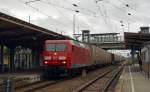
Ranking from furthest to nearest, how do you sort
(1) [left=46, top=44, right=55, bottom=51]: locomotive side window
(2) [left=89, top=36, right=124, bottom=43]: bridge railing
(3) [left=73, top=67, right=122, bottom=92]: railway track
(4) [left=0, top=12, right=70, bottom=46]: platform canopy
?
(2) [left=89, top=36, right=124, bottom=43]: bridge railing → (1) [left=46, top=44, right=55, bottom=51]: locomotive side window → (4) [left=0, top=12, right=70, bottom=46]: platform canopy → (3) [left=73, top=67, right=122, bottom=92]: railway track

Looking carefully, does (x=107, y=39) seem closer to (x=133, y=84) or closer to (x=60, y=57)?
(x=60, y=57)

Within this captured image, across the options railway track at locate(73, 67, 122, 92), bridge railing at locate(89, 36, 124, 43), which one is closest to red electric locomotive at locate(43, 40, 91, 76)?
railway track at locate(73, 67, 122, 92)

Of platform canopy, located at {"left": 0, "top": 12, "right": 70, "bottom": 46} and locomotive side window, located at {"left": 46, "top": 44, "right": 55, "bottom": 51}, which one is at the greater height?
platform canopy, located at {"left": 0, "top": 12, "right": 70, "bottom": 46}

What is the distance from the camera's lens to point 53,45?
28078mm

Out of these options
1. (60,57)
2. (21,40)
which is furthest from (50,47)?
(21,40)


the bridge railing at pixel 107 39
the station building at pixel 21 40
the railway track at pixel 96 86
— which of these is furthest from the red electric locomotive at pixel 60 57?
the bridge railing at pixel 107 39

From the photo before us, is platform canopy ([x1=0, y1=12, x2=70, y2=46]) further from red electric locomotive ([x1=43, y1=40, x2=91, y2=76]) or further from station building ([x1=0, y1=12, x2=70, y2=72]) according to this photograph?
red electric locomotive ([x1=43, y1=40, x2=91, y2=76])

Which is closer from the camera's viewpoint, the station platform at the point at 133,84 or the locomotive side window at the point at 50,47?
the station platform at the point at 133,84

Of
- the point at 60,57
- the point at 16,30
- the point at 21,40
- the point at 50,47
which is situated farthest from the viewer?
the point at 21,40

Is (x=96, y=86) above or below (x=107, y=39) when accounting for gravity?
below

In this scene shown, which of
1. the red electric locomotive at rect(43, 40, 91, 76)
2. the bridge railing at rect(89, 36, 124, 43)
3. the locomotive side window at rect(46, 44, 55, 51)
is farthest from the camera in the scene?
the bridge railing at rect(89, 36, 124, 43)

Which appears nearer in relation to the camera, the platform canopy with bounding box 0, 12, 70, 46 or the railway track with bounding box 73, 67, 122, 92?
the railway track with bounding box 73, 67, 122, 92

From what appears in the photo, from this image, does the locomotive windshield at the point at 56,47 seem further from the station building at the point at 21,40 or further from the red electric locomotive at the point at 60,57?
the station building at the point at 21,40

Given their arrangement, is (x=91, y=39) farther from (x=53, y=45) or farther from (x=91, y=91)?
(x=91, y=91)
